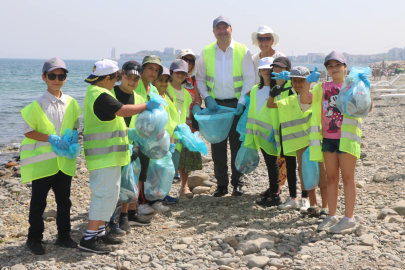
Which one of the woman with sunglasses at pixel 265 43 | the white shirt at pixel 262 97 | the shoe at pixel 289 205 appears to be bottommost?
the shoe at pixel 289 205

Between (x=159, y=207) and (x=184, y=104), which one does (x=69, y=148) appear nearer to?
(x=159, y=207)

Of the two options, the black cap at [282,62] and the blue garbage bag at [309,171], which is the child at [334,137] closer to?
the blue garbage bag at [309,171]

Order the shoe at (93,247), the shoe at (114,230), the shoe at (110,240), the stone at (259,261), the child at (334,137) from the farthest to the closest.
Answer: the shoe at (114,230) → the shoe at (110,240) → the child at (334,137) → the shoe at (93,247) → the stone at (259,261)

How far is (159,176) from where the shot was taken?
4.57 meters

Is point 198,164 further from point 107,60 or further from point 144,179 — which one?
point 107,60

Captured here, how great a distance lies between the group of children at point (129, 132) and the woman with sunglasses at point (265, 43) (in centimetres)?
57

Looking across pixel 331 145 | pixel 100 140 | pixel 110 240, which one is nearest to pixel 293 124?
pixel 331 145

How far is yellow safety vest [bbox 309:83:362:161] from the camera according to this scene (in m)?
3.82

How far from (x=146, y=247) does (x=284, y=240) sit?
1342mm

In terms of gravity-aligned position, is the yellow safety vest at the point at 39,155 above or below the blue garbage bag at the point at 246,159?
above

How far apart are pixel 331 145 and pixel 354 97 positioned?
60 centimetres

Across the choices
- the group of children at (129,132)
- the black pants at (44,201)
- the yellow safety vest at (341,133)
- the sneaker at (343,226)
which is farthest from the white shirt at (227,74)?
the black pants at (44,201)

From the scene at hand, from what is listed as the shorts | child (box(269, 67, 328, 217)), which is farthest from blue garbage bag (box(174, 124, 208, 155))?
the shorts

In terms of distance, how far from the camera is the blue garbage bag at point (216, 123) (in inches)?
206
